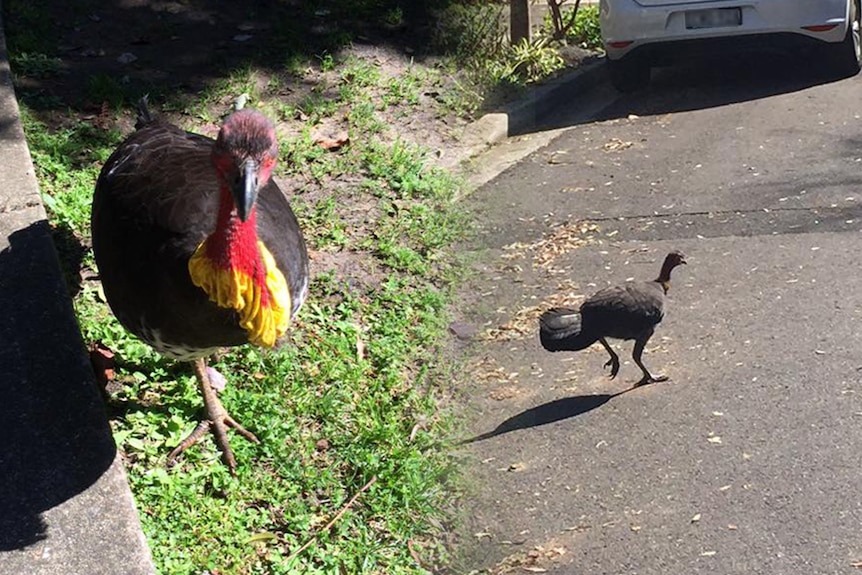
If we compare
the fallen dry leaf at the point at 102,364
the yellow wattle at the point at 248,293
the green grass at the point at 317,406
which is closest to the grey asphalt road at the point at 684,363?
the green grass at the point at 317,406

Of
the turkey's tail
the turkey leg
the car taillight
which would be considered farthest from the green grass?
the car taillight

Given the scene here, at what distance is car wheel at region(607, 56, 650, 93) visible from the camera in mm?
9406

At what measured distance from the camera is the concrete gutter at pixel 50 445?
3678 millimetres

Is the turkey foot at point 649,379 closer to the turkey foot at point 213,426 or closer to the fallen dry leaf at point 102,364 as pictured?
the turkey foot at point 213,426

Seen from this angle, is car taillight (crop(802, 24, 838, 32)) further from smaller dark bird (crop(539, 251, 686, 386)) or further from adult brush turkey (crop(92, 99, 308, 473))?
adult brush turkey (crop(92, 99, 308, 473))

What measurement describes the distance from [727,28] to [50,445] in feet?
21.8

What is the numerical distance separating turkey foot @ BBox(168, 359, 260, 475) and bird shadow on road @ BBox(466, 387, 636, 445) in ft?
3.24

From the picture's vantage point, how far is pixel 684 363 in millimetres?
5391

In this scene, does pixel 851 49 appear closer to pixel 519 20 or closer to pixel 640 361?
pixel 519 20

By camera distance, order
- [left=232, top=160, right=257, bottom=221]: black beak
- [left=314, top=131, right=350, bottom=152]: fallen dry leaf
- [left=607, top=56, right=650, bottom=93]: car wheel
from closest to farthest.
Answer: [left=232, top=160, right=257, bottom=221]: black beak → [left=314, top=131, right=350, bottom=152]: fallen dry leaf → [left=607, top=56, right=650, bottom=93]: car wheel

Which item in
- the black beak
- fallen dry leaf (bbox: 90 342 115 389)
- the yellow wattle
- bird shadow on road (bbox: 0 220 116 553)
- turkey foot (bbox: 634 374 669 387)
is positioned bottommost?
turkey foot (bbox: 634 374 669 387)

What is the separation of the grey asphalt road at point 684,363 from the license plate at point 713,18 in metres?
0.84

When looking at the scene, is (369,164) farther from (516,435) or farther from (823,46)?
(823,46)

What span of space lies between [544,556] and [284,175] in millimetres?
3325
